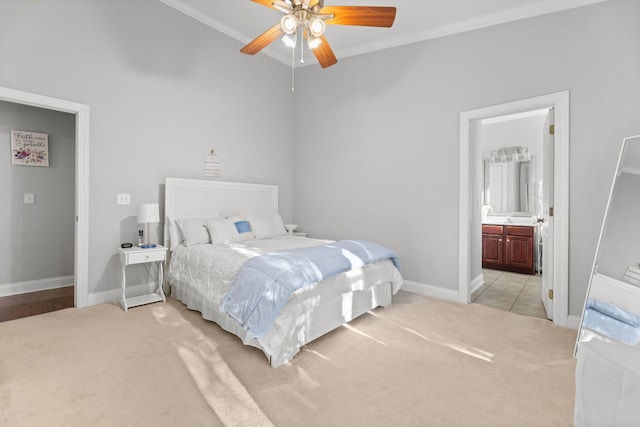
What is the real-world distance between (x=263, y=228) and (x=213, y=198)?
0.78m

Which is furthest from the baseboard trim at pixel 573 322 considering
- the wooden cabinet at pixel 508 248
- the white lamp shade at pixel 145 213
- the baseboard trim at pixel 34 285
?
the baseboard trim at pixel 34 285

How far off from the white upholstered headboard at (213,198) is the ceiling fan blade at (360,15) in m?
2.48

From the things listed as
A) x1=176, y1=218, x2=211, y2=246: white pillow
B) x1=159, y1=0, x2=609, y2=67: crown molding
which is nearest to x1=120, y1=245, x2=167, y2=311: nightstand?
Result: x1=176, y1=218, x2=211, y2=246: white pillow

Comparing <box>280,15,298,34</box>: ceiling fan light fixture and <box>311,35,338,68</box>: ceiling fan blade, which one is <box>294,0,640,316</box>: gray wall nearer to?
<box>311,35,338,68</box>: ceiling fan blade

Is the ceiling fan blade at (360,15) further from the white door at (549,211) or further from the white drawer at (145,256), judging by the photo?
the white drawer at (145,256)

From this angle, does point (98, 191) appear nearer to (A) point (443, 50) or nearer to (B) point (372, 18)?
(B) point (372, 18)

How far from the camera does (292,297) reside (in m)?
2.15

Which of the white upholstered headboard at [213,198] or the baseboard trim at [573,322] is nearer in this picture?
the baseboard trim at [573,322]

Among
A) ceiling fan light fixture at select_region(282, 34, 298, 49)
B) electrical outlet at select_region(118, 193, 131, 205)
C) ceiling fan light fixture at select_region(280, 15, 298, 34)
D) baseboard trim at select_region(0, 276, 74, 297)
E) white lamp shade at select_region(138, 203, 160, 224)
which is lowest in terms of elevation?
baseboard trim at select_region(0, 276, 74, 297)

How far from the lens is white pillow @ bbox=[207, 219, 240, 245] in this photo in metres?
3.38

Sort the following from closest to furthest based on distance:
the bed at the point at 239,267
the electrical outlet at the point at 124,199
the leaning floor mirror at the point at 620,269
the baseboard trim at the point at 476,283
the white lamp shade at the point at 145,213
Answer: the leaning floor mirror at the point at 620,269 → the bed at the point at 239,267 → the white lamp shade at the point at 145,213 → the electrical outlet at the point at 124,199 → the baseboard trim at the point at 476,283

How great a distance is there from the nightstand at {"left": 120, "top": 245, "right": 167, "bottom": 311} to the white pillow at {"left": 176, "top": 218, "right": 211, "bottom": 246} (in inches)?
10.3

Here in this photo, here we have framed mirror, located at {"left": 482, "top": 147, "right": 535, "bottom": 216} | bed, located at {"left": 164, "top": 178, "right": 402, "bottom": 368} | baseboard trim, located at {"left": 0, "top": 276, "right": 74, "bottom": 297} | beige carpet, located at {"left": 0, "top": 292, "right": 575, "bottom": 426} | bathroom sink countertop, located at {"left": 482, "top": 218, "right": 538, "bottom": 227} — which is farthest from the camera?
framed mirror, located at {"left": 482, "top": 147, "right": 535, "bottom": 216}

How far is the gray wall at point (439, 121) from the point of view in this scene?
2680 mm
